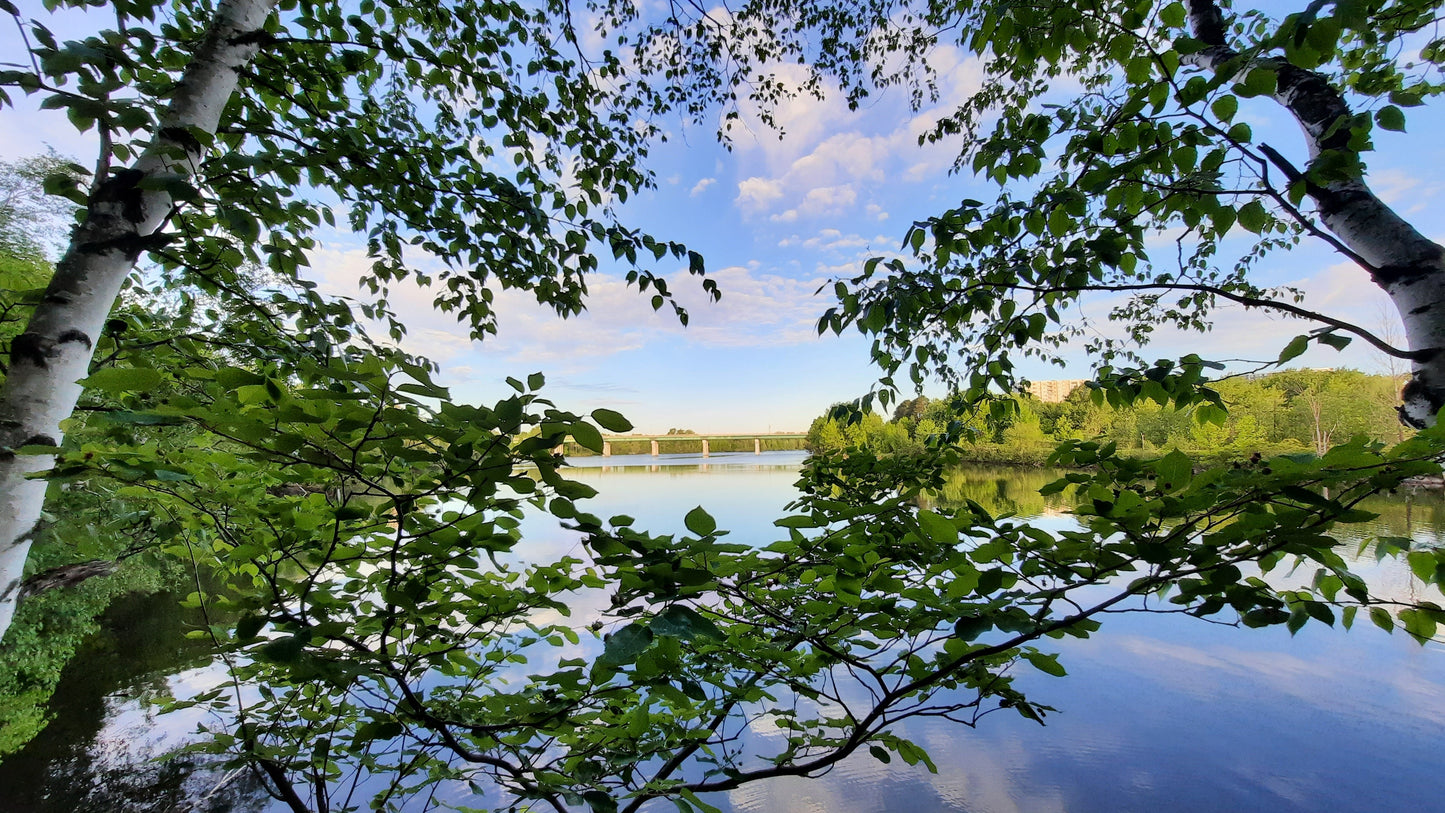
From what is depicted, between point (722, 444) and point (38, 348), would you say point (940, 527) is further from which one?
point (722, 444)

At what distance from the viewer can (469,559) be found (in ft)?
3.65

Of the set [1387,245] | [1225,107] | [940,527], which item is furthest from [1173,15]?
[940,527]

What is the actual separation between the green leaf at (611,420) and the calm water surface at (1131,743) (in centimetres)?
378

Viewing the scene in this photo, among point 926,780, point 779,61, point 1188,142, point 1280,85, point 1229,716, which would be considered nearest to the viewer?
point 1188,142

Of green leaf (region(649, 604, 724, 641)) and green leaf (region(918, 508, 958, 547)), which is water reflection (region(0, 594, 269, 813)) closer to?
green leaf (region(649, 604, 724, 641))

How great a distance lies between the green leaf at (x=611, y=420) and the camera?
74cm

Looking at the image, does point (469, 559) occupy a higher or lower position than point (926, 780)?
higher

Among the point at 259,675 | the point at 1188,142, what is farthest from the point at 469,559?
the point at 1188,142

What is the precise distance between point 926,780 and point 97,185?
21.0 ft

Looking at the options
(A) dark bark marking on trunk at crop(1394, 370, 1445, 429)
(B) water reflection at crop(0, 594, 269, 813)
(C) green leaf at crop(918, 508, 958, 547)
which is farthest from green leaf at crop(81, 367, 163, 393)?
(B) water reflection at crop(0, 594, 269, 813)

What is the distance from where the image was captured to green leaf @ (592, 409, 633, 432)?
740mm

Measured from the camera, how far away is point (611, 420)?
0.76m

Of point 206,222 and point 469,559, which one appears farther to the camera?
point 206,222

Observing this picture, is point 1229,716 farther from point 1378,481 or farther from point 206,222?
point 206,222
